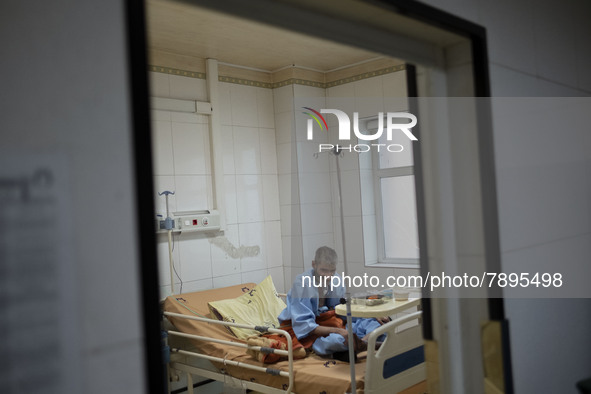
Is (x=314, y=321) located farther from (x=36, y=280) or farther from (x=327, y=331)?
(x=36, y=280)

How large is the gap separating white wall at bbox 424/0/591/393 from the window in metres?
0.45

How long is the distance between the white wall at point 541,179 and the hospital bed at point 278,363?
0.92 meters

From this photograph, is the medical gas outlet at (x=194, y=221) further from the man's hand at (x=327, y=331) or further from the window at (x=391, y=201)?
the window at (x=391, y=201)

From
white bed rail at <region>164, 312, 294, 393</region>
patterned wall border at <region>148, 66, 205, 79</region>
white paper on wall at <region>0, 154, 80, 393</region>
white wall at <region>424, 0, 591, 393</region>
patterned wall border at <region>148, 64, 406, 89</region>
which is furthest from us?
patterned wall border at <region>148, 64, 406, 89</region>

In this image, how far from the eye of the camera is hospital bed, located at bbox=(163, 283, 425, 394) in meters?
2.73

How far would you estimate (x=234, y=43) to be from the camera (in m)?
3.81

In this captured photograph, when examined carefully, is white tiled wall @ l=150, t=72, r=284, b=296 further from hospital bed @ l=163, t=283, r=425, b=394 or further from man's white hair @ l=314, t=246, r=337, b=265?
man's white hair @ l=314, t=246, r=337, b=265

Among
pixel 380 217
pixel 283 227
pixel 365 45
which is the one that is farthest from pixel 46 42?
pixel 283 227

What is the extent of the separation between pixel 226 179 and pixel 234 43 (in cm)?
109

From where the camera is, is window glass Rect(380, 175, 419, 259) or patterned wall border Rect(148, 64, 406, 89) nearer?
window glass Rect(380, 175, 419, 259)

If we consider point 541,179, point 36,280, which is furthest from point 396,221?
point 36,280

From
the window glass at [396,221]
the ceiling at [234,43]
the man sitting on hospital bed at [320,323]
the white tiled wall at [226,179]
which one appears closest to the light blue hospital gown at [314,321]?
the man sitting on hospital bed at [320,323]

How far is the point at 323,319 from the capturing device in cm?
321

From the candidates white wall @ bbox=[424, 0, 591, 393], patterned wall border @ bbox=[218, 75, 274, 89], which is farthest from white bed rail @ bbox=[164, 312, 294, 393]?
patterned wall border @ bbox=[218, 75, 274, 89]
